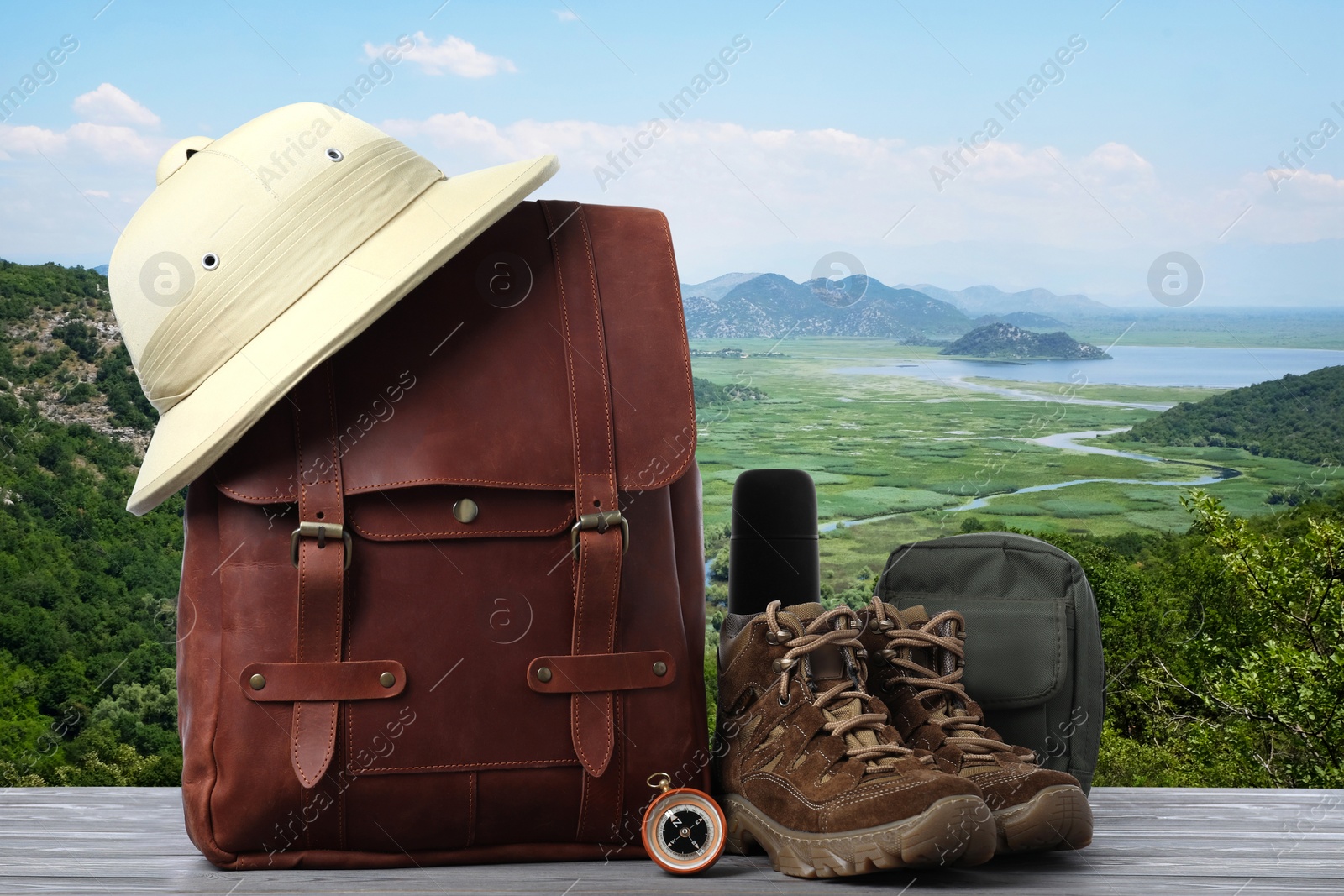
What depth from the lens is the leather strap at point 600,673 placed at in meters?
1.01

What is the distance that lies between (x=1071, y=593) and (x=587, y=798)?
0.57 metres

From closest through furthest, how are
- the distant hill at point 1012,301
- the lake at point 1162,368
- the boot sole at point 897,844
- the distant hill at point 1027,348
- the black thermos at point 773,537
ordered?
the boot sole at point 897,844 → the black thermos at point 773,537 → the lake at point 1162,368 → the distant hill at point 1027,348 → the distant hill at point 1012,301

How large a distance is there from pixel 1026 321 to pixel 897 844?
12.3 meters

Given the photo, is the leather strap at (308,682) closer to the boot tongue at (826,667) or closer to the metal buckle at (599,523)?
the metal buckle at (599,523)

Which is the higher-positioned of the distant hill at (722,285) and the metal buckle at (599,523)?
the distant hill at (722,285)

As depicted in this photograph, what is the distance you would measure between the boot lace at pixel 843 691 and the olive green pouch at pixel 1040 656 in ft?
0.67

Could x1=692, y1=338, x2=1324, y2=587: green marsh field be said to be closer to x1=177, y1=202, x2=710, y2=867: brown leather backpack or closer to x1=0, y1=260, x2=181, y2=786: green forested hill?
x1=0, y1=260, x2=181, y2=786: green forested hill

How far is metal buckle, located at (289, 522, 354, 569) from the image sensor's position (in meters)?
0.96

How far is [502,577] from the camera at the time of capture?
3.34 ft

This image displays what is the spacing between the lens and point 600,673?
1028 millimetres

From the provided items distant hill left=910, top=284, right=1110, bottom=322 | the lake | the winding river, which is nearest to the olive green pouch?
the winding river

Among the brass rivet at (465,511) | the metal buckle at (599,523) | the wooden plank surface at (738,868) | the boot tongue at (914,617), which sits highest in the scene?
the brass rivet at (465,511)

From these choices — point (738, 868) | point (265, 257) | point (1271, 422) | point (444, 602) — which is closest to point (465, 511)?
A: point (444, 602)

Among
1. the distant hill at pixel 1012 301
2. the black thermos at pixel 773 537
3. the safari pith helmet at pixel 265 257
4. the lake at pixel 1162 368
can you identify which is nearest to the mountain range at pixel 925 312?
the distant hill at pixel 1012 301
